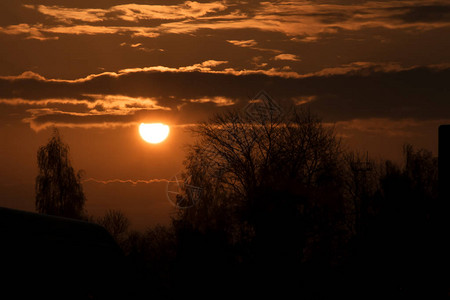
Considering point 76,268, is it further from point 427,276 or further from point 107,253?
point 427,276

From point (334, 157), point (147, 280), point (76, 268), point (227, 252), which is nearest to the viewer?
point (76, 268)

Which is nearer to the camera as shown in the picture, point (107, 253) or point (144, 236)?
point (107, 253)

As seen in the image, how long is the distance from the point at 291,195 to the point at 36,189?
2761 cm

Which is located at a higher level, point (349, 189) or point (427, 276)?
point (349, 189)

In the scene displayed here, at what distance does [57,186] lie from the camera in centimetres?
6681

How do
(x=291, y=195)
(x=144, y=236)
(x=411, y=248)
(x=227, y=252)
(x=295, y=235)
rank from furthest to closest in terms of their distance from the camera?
(x=144, y=236) < (x=411, y=248) < (x=291, y=195) < (x=295, y=235) < (x=227, y=252)

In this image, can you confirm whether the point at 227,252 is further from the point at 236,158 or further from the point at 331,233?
the point at 236,158

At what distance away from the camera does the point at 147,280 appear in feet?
49.4

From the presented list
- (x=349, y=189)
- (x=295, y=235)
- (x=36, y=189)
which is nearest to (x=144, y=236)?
(x=36, y=189)

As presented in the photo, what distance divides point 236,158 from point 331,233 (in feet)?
32.1

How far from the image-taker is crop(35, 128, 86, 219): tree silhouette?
215 feet

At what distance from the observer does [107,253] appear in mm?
14859

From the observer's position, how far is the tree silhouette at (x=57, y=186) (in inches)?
2579

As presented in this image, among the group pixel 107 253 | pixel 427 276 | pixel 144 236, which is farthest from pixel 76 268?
pixel 144 236
